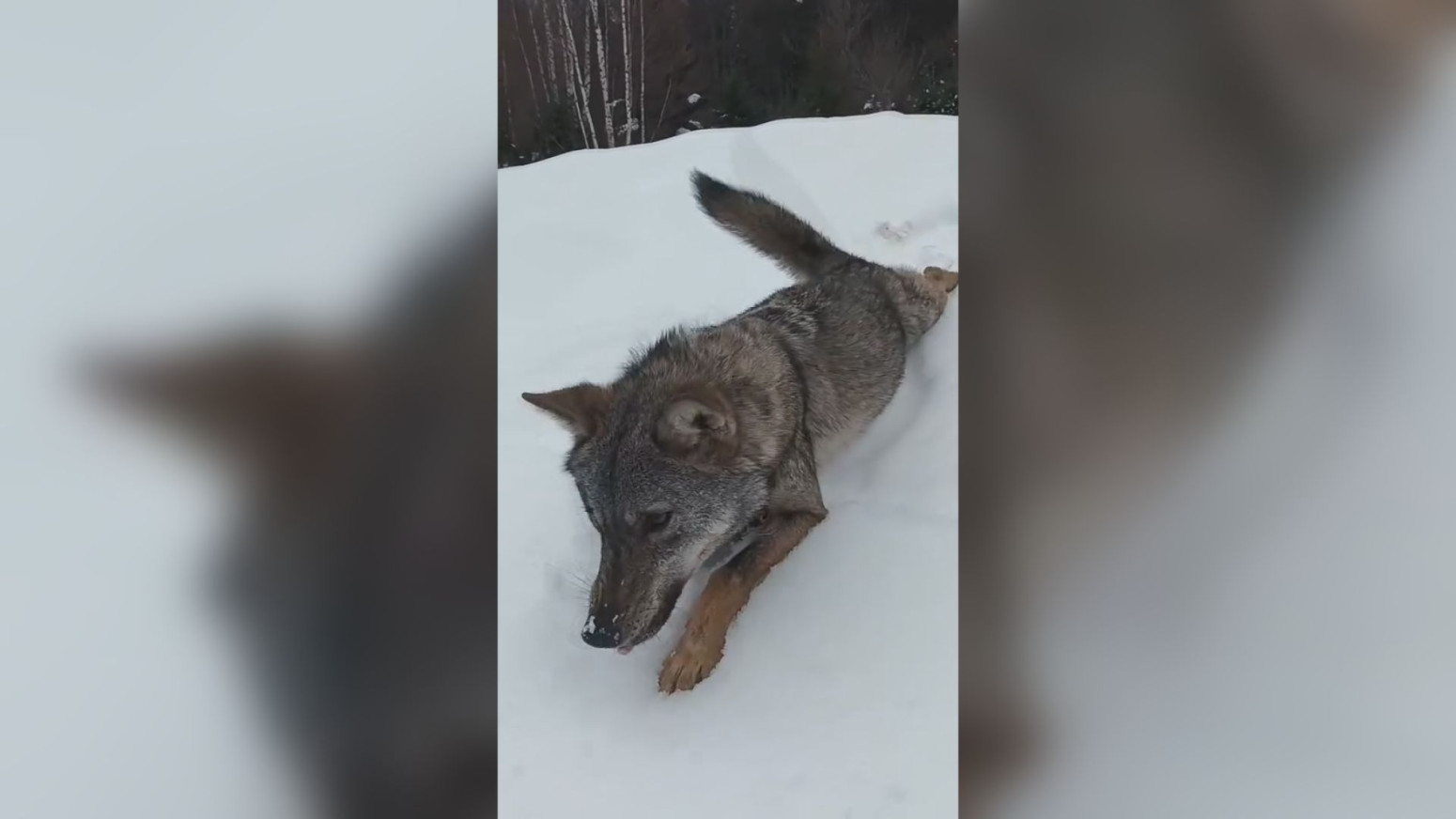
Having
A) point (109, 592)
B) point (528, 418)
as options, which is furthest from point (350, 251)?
point (109, 592)

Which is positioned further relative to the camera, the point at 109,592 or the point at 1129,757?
the point at 109,592

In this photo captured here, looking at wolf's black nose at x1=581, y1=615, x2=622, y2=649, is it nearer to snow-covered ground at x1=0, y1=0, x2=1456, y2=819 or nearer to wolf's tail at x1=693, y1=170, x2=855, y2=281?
snow-covered ground at x1=0, y1=0, x2=1456, y2=819

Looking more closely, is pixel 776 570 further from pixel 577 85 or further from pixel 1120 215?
pixel 577 85

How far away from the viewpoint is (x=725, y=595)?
151 cm

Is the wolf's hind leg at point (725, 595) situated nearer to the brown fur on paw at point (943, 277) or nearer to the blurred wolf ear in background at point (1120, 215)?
the blurred wolf ear in background at point (1120, 215)

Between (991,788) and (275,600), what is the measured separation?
4.90 feet

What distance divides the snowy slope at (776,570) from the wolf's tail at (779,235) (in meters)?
0.02

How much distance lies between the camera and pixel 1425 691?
143 centimetres

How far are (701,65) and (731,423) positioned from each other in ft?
2.35

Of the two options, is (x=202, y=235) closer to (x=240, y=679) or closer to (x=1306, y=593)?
(x=240, y=679)

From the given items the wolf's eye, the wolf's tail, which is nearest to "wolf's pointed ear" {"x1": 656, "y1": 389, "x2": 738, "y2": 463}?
the wolf's eye

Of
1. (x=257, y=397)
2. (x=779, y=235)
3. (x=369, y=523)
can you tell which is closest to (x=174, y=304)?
(x=257, y=397)

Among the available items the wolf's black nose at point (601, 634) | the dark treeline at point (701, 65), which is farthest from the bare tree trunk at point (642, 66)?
the wolf's black nose at point (601, 634)

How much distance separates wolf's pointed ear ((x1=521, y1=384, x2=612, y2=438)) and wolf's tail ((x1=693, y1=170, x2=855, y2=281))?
412 millimetres
